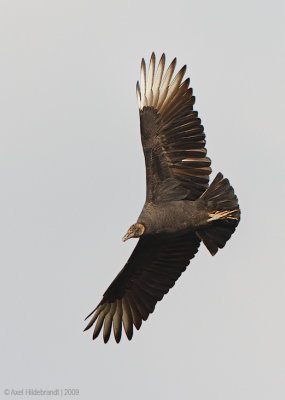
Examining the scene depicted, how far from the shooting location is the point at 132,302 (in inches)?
445

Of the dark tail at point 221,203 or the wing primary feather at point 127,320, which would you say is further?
the wing primary feather at point 127,320

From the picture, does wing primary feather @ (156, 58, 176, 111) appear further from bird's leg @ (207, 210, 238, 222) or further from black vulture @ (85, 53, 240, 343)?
bird's leg @ (207, 210, 238, 222)

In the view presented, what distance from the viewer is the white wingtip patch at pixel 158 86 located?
1084cm

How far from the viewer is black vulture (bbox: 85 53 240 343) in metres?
10.3

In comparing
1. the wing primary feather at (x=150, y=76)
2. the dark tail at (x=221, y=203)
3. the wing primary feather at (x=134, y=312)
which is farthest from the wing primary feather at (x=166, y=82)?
the wing primary feather at (x=134, y=312)

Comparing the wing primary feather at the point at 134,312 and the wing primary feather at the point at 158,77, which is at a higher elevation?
the wing primary feather at the point at 158,77

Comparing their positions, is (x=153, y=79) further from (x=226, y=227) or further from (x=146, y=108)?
(x=226, y=227)

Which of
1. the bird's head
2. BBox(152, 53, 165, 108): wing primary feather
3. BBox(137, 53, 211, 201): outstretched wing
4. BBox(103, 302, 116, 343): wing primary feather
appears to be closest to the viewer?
the bird's head

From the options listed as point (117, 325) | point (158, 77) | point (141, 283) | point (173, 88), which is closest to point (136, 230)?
point (141, 283)

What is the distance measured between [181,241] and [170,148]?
1182 millimetres

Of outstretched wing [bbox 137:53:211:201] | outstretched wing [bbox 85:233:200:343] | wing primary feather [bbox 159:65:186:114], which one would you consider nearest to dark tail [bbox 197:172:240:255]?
outstretched wing [bbox 137:53:211:201]

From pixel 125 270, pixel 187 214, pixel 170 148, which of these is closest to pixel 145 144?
pixel 170 148

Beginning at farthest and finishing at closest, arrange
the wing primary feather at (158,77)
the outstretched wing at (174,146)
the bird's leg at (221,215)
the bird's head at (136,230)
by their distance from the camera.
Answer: the wing primary feather at (158,77), the outstretched wing at (174,146), the bird's leg at (221,215), the bird's head at (136,230)

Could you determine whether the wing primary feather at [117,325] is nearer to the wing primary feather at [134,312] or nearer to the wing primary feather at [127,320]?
the wing primary feather at [127,320]
